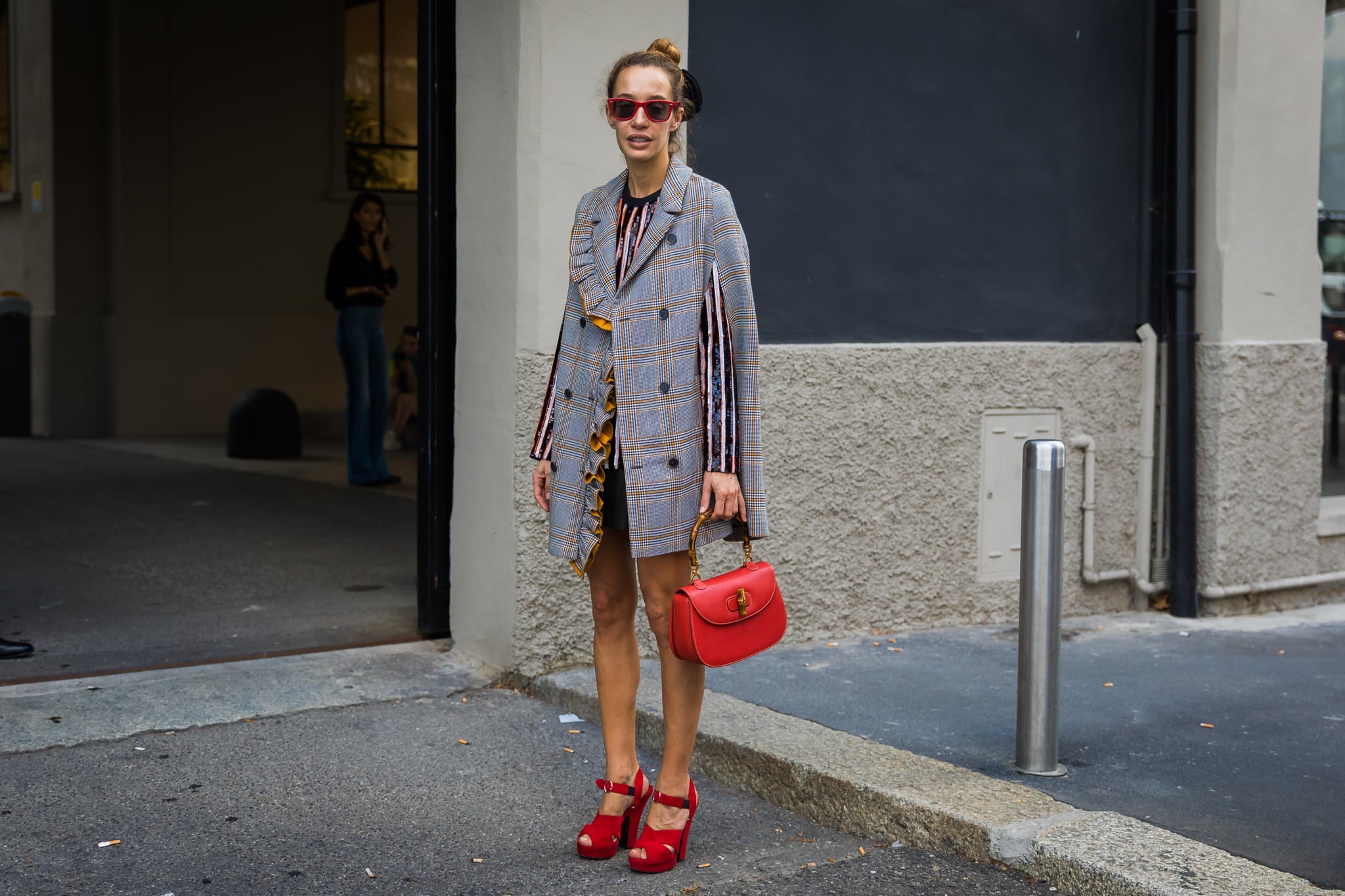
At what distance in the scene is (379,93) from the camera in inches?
607

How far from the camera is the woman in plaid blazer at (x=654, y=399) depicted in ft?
11.7

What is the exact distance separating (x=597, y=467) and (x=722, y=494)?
0.33 meters

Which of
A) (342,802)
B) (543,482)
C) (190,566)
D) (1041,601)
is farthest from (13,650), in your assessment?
(1041,601)

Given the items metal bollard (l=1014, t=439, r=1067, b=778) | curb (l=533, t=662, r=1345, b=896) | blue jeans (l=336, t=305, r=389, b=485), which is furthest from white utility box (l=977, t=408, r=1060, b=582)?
blue jeans (l=336, t=305, r=389, b=485)

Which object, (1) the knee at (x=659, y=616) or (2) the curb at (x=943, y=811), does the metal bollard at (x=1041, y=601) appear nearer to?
(2) the curb at (x=943, y=811)

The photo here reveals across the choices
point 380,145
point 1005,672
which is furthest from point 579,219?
point 380,145

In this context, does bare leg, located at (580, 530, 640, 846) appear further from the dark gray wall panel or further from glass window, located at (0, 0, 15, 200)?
glass window, located at (0, 0, 15, 200)

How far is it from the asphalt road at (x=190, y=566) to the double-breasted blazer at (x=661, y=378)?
235 centimetres

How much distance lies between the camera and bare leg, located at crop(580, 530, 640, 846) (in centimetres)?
377

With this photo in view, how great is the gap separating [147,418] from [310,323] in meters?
1.88

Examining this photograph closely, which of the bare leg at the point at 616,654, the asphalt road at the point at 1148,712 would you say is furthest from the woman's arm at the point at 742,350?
the asphalt road at the point at 1148,712

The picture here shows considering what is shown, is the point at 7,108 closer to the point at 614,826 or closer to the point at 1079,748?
the point at 614,826

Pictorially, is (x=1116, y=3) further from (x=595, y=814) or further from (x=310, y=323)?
(x=310, y=323)

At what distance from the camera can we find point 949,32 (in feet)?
19.9
